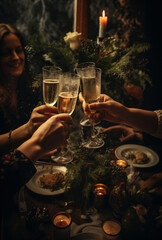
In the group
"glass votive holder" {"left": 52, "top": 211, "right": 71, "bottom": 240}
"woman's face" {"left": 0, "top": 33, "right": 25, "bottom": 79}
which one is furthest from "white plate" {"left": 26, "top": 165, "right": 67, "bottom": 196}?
"woman's face" {"left": 0, "top": 33, "right": 25, "bottom": 79}

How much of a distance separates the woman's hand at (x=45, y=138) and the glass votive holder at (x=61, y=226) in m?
0.31

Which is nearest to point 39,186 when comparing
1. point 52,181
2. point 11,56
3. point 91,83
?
point 52,181

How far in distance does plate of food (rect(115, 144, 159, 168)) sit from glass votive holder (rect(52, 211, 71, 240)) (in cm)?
70

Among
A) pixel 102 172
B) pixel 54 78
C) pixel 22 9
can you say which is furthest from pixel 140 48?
pixel 22 9

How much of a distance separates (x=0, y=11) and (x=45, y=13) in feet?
2.03

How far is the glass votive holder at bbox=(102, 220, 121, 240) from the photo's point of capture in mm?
896

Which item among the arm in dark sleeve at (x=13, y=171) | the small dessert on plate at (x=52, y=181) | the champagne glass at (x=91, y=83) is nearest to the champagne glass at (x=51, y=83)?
the champagne glass at (x=91, y=83)

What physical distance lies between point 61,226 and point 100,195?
0.86 feet

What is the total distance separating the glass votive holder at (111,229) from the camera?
896 millimetres

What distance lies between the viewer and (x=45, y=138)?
1.01m

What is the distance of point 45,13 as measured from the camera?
2.70 metres

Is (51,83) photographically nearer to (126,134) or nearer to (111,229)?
(111,229)

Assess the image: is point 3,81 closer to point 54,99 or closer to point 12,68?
point 12,68

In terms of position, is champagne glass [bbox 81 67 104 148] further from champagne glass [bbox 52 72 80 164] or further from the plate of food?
the plate of food
